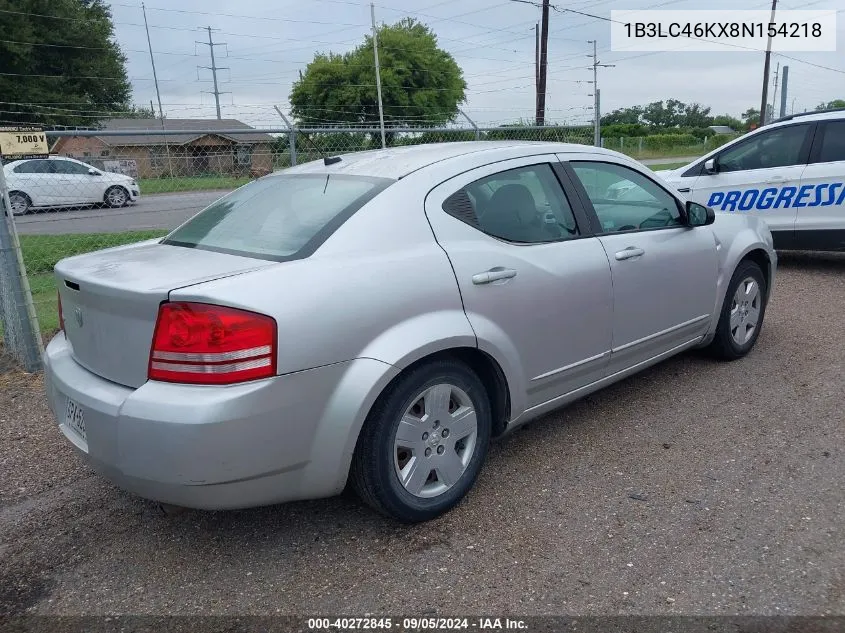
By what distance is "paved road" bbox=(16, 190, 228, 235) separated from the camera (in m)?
7.64

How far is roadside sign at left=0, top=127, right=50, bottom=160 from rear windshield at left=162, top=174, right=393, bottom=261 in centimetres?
214

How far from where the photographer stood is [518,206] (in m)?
3.45

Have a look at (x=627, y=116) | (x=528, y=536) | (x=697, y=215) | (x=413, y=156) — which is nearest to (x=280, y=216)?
(x=413, y=156)

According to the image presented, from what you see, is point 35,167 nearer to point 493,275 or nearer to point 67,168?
point 67,168

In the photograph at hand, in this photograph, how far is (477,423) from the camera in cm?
313

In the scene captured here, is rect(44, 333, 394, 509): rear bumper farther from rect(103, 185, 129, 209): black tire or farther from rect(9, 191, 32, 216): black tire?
rect(103, 185, 129, 209): black tire

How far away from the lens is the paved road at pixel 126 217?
764 cm

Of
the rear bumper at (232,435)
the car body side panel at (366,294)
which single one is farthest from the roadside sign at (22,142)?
the car body side panel at (366,294)

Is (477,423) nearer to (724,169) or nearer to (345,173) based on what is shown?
(345,173)

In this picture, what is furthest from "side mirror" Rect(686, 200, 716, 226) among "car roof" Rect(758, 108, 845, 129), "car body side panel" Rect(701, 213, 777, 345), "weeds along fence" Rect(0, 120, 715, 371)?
"car roof" Rect(758, 108, 845, 129)

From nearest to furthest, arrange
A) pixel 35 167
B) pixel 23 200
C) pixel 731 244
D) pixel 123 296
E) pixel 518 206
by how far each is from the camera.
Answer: pixel 123 296 < pixel 518 206 < pixel 731 244 < pixel 23 200 < pixel 35 167

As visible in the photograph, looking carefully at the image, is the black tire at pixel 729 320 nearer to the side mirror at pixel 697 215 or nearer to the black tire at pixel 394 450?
the side mirror at pixel 697 215

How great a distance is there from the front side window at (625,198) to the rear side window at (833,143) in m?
4.34

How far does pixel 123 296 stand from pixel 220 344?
478mm
